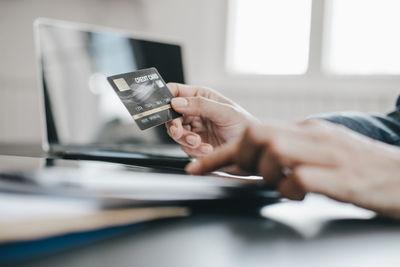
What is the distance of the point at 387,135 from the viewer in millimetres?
685

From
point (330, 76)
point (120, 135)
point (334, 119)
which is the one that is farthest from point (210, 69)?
point (334, 119)

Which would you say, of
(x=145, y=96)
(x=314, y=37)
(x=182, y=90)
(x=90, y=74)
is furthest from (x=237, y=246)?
(x=314, y=37)

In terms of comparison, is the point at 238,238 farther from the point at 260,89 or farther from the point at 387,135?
the point at 260,89

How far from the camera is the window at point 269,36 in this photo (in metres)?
2.69

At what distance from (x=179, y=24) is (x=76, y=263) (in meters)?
2.73

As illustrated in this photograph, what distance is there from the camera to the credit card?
617 mm

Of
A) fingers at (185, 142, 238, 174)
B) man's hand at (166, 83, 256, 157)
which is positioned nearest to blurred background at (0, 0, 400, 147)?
man's hand at (166, 83, 256, 157)

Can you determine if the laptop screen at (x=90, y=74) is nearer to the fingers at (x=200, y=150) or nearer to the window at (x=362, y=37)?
the fingers at (x=200, y=150)

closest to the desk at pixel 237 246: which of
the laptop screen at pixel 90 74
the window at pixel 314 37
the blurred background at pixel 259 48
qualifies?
the laptop screen at pixel 90 74

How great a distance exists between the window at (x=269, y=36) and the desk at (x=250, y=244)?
2.48 metres

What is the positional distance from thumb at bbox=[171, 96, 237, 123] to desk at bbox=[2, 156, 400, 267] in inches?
15.1

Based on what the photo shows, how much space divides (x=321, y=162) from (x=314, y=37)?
2447mm

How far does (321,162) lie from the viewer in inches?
13.5

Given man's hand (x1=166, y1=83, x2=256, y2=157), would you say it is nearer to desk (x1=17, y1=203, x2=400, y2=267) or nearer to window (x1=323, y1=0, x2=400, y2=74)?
desk (x1=17, y1=203, x2=400, y2=267)
